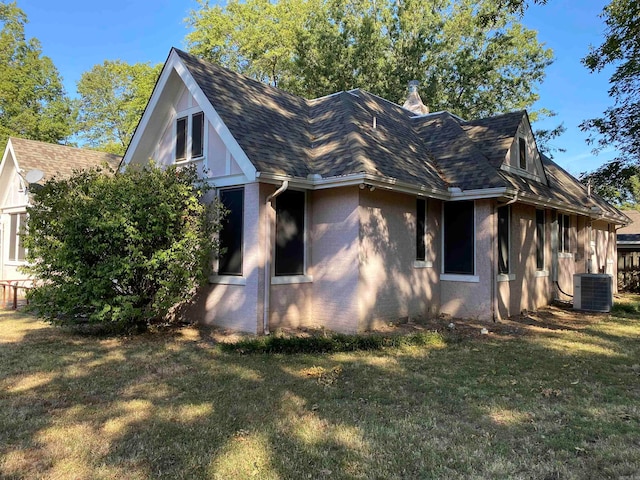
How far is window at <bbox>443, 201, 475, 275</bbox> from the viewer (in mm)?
10883

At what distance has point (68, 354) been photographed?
7199 millimetres

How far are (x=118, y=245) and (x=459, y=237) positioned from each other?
7.61 m

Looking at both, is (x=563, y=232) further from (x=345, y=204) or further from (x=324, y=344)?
(x=324, y=344)

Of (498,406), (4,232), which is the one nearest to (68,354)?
(498,406)

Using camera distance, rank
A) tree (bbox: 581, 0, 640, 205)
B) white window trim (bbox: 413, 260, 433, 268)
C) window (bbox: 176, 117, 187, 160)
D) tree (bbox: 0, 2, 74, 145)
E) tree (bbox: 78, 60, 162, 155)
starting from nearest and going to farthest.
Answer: white window trim (bbox: 413, 260, 433, 268) < window (bbox: 176, 117, 187, 160) < tree (bbox: 581, 0, 640, 205) < tree (bbox: 0, 2, 74, 145) < tree (bbox: 78, 60, 162, 155)

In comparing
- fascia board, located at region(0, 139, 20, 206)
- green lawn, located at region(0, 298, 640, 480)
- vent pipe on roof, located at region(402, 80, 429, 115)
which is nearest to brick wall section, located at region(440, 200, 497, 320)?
green lawn, located at region(0, 298, 640, 480)

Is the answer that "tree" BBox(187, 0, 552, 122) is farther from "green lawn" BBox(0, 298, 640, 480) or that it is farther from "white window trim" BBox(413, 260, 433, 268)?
"green lawn" BBox(0, 298, 640, 480)

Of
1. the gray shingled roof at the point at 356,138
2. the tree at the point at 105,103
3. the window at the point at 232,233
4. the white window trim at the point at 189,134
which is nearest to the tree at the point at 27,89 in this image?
the tree at the point at 105,103

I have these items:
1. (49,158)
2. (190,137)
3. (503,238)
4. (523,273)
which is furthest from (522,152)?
(49,158)

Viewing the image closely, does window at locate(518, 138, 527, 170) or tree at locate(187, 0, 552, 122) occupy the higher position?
tree at locate(187, 0, 552, 122)

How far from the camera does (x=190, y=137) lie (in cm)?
1063

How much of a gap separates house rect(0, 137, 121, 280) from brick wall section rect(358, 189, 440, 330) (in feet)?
38.0

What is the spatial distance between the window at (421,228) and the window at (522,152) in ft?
13.0

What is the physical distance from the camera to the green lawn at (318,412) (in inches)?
139
